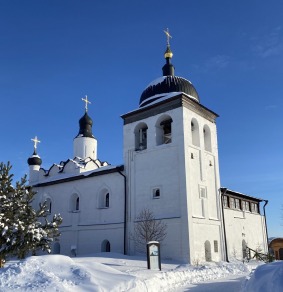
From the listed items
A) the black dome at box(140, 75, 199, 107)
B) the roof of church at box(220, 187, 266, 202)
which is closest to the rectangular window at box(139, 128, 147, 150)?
the black dome at box(140, 75, 199, 107)

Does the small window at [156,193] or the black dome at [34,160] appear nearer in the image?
the small window at [156,193]

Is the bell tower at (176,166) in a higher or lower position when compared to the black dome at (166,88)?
lower

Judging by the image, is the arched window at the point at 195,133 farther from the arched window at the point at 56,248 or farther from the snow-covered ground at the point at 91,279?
the arched window at the point at 56,248

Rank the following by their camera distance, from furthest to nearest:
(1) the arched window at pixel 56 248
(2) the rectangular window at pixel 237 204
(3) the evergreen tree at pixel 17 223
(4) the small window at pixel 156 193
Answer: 1. (1) the arched window at pixel 56 248
2. (2) the rectangular window at pixel 237 204
3. (4) the small window at pixel 156 193
4. (3) the evergreen tree at pixel 17 223

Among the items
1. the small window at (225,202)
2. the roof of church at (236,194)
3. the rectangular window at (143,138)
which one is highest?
the rectangular window at (143,138)

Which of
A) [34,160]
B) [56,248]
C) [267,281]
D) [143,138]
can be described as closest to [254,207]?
[143,138]

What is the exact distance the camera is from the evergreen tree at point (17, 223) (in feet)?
41.3

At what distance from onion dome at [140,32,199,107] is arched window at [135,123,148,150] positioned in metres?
1.52

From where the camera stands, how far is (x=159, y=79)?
24641mm

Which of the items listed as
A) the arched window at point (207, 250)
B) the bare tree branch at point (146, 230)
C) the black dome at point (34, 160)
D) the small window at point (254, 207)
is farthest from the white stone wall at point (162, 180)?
the black dome at point (34, 160)

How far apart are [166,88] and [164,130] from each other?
2.82 metres

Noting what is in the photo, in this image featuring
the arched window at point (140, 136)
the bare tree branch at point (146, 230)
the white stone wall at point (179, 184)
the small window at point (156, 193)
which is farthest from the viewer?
the arched window at point (140, 136)

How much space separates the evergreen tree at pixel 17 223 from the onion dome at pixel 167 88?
12270mm

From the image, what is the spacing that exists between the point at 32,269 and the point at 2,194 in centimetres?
488
